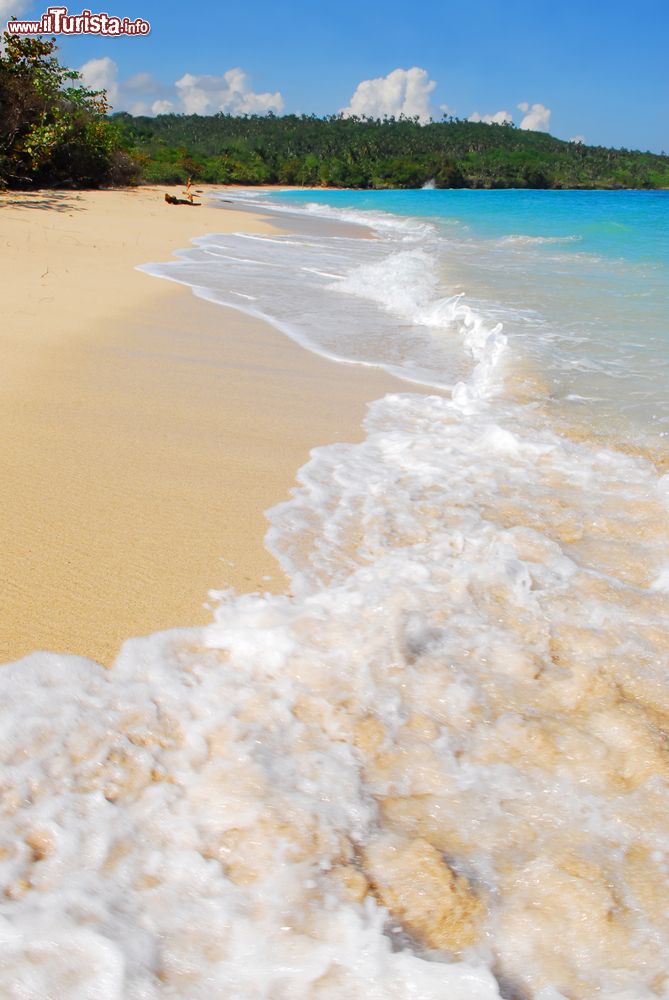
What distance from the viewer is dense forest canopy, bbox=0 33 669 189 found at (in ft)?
73.5

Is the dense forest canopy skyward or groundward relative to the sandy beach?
skyward

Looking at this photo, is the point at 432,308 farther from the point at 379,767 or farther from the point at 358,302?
the point at 379,767

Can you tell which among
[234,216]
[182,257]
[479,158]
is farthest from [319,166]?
[182,257]

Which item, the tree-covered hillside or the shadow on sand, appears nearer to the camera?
the shadow on sand

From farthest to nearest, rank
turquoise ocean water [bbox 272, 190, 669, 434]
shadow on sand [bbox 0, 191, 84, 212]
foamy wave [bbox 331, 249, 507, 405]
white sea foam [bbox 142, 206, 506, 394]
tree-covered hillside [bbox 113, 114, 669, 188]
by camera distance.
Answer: tree-covered hillside [bbox 113, 114, 669, 188] < shadow on sand [bbox 0, 191, 84, 212] < white sea foam [bbox 142, 206, 506, 394] < foamy wave [bbox 331, 249, 507, 405] < turquoise ocean water [bbox 272, 190, 669, 434]

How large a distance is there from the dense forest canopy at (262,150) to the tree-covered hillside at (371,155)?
0.52ft

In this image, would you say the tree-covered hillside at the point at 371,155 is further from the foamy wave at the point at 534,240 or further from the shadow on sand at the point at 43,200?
the foamy wave at the point at 534,240

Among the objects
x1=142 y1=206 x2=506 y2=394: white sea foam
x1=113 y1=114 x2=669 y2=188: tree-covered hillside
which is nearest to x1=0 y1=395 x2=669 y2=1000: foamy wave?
x1=142 y1=206 x2=506 y2=394: white sea foam

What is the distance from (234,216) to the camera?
23297mm

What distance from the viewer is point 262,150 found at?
266ft

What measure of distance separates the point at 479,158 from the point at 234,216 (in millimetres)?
84639

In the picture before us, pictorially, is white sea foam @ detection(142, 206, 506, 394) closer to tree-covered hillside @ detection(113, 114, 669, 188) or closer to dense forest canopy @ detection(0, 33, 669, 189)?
dense forest canopy @ detection(0, 33, 669, 189)

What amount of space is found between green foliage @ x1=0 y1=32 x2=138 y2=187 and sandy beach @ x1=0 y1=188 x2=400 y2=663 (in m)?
17.4

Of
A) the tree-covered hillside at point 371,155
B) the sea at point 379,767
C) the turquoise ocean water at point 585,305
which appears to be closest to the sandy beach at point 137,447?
the sea at point 379,767
